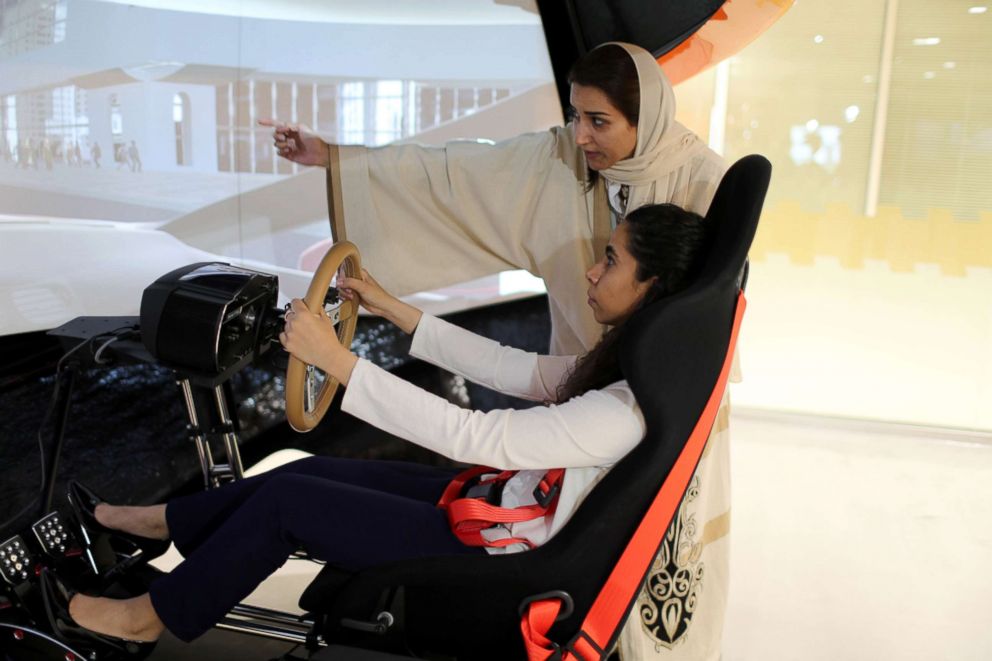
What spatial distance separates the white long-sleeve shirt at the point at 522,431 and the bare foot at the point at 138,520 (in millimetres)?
619

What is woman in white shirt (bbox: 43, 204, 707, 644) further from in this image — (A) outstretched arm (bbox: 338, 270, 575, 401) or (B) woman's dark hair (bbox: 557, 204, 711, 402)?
(A) outstretched arm (bbox: 338, 270, 575, 401)

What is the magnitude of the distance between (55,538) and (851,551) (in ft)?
7.52

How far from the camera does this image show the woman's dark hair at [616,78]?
71.1 inches

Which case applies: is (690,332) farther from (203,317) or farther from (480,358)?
(203,317)

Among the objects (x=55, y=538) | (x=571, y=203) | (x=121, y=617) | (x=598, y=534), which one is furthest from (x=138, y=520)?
(x=571, y=203)

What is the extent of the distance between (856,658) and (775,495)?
111cm

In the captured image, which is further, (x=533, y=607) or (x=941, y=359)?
(x=941, y=359)

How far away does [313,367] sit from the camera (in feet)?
5.27

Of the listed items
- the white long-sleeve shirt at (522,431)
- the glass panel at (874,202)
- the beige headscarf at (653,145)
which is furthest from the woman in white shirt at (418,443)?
the glass panel at (874,202)

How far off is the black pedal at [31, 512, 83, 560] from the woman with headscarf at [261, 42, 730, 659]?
0.86m

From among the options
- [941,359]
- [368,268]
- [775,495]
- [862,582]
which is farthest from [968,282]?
[368,268]

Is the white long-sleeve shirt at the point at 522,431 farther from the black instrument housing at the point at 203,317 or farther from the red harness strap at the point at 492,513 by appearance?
the black instrument housing at the point at 203,317

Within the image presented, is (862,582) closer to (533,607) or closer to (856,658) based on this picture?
(856,658)

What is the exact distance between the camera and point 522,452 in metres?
1.42
